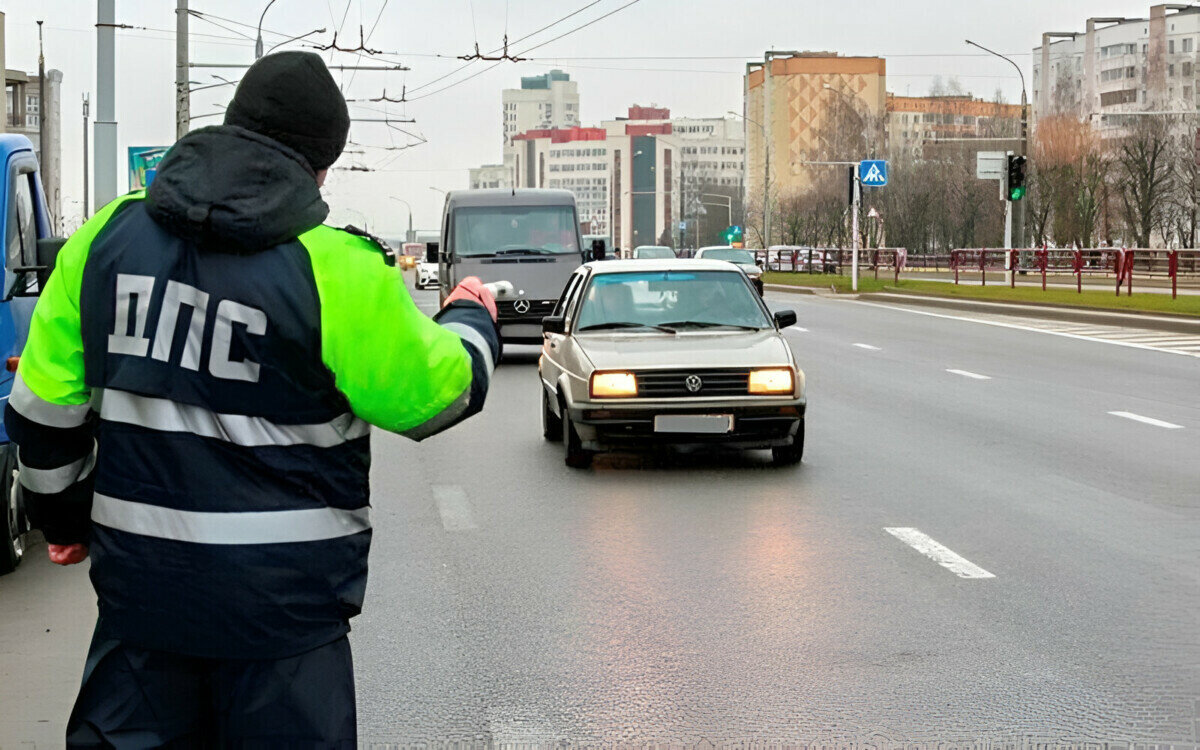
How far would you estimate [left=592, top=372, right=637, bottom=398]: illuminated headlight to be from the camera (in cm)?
1177

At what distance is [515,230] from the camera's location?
25.2 meters

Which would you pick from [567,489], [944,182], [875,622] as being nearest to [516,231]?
[567,489]

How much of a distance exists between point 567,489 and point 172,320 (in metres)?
8.26

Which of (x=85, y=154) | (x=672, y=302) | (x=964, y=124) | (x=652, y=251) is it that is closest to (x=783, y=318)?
(x=672, y=302)

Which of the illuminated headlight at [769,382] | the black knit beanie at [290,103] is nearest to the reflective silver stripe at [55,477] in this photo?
the black knit beanie at [290,103]

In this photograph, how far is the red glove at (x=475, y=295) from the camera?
10.9 ft

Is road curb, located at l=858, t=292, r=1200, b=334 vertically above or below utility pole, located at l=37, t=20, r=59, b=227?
below

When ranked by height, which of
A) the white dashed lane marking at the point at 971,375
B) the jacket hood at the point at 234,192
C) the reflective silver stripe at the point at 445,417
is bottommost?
the white dashed lane marking at the point at 971,375

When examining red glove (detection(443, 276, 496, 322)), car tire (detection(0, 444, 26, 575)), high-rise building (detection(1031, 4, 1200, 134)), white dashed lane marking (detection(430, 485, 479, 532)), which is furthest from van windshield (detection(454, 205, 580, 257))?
high-rise building (detection(1031, 4, 1200, 134))

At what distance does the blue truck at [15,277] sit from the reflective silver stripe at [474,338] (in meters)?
4.48

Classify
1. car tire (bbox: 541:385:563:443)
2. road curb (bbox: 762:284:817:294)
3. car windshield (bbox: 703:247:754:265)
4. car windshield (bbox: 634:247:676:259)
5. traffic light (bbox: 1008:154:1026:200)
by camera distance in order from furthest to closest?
car windshield (bbox: 634:247:676:259) < road curb (bbox: 762:284:817:294) < car windshield (bbox: 703:247:754:265) < traffic light (bbox: 1008:154:1026:200) < car tire (bbox: 541:385:563:443)

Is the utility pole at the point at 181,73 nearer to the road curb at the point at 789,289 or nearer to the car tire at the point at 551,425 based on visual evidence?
the car tire at the point at 551,425

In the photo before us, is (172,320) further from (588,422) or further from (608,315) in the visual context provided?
(608,315)

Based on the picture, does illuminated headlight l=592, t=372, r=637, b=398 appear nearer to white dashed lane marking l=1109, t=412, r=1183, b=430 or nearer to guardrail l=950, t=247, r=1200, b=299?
white dashed lane marking l=1109, t=412, r=1183, b=430
